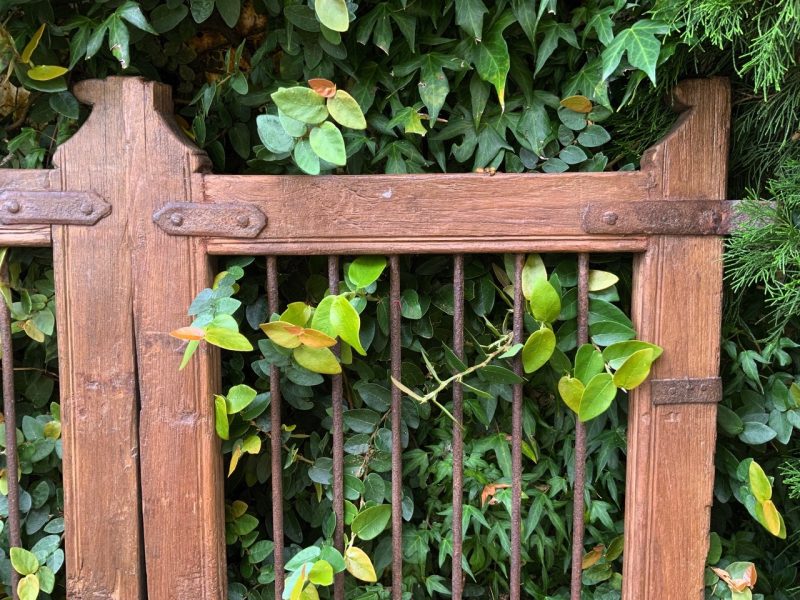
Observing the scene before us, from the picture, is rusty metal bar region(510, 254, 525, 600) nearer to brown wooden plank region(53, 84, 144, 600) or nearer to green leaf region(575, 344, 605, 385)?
green leaf region(575, 344, 605, 385)

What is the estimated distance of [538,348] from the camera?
106 centimetres

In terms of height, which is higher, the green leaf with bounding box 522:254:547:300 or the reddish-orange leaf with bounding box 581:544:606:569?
the green leaf with bounding box 522:254:547:300

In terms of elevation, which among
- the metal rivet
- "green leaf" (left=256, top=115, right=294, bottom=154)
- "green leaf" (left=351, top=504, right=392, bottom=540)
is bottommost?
"green leaf" (left=351, top=504, right=392, bottom=540)

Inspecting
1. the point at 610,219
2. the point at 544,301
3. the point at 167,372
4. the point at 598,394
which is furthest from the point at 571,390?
the point at 167,372

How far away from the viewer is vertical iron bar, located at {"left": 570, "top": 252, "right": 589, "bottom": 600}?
1.07 m

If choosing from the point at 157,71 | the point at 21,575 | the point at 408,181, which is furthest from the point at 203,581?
the point at 157,71

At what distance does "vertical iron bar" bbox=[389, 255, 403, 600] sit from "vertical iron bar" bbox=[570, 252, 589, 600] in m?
0.27

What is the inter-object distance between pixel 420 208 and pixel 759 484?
67cm

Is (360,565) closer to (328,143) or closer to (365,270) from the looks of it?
(365,270)

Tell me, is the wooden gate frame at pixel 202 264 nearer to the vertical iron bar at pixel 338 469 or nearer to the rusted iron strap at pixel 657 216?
the rusted iron strap at pixel 657 216

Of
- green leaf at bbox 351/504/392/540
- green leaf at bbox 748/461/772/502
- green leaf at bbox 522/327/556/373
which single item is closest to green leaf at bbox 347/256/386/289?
Answer: green leaf at bbox 522/327/556/373

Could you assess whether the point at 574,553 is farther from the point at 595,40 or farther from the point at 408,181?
the point at 595,40

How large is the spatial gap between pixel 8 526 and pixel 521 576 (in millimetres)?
856

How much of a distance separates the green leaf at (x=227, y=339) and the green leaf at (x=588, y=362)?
19.1 inches
